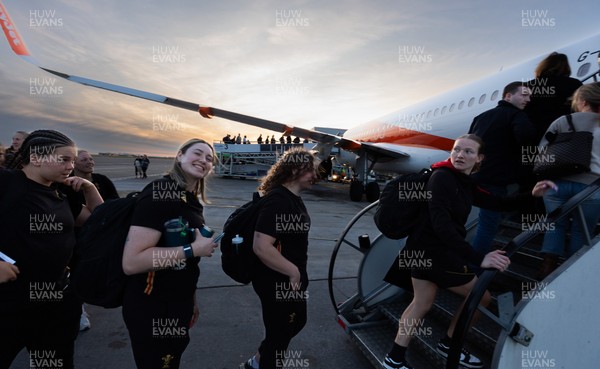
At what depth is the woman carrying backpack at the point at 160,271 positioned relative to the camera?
150 cm

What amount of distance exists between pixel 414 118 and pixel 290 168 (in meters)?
9.87

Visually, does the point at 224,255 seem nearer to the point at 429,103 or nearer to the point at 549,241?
the point at 549,241

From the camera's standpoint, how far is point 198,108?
346 inches

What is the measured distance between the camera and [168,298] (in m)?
1.64

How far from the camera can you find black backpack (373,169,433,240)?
2.11 m

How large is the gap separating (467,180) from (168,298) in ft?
6.89

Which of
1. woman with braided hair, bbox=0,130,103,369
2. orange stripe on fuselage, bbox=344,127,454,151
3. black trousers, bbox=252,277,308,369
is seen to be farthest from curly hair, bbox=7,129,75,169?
orange stripe on fuselage, bbox=344,127,454,151

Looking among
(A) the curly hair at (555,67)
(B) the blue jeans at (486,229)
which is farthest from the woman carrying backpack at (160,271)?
(A) the curly hair at (555,67)

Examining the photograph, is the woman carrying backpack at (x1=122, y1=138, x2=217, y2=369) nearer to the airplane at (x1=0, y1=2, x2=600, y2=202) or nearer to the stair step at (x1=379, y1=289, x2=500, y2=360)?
the stair step at (x1=379, y1=289, x2=500, y2=360)

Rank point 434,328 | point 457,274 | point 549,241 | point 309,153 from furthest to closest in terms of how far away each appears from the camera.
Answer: point 434,328, point 549,241, point 309,153, point 457,274

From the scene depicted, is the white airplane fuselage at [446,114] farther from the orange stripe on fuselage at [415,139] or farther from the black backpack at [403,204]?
the black backpack at [403,204]

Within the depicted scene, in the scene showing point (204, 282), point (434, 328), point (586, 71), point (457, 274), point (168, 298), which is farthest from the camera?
point (586, 71)

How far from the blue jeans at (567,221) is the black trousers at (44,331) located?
3.53 meters

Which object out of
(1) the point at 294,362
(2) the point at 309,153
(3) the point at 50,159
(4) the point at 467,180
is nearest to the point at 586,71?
(4) the point at 467,180
